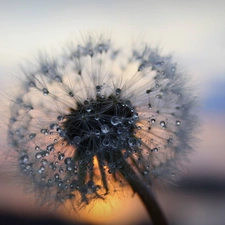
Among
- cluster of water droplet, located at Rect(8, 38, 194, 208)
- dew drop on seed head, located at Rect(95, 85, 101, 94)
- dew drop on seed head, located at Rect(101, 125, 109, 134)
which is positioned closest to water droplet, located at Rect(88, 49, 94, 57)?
cluster of water droplet, located at Rect(8, 38, 194, 208)

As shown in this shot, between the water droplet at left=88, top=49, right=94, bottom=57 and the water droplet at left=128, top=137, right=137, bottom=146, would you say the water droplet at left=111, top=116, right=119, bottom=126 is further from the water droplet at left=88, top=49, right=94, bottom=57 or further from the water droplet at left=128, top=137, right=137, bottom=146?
the water droplet at left=88, top=49, right=94, bottom=57

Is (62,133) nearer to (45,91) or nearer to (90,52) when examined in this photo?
(45,91)

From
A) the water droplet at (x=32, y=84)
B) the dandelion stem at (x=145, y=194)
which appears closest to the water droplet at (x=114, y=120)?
the dandelion stem at (x=145, y=194)

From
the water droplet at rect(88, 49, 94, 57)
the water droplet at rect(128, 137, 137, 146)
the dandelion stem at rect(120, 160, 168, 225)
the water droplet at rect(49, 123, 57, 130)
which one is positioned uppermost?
the water droplet at rect(88, 49, 94, 57)

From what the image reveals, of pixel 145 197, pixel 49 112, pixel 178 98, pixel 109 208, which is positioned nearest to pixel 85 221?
pixel 109 208

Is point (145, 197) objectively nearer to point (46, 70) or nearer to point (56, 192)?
point (56, 192)

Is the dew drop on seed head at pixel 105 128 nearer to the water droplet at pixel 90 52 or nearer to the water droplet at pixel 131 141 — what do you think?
the water droplet at pixel 131 141
